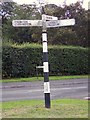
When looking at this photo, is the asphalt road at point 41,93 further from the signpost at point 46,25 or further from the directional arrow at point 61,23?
the directional arrow at point 61,23

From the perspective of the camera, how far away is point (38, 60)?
1113 inches

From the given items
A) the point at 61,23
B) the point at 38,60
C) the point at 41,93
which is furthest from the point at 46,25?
the point at 38,60

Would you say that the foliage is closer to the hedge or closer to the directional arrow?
the hedge

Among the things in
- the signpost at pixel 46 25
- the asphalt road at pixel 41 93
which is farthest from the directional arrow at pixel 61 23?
the asphalt road at pixel 41 93

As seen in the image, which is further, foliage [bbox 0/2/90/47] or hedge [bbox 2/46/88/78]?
foliage [bbox 0/2/90/47]

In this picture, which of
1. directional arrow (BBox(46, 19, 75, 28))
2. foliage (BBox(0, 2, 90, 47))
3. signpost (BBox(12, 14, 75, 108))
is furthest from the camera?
foliage (BBox(0, 2, 90, 47))

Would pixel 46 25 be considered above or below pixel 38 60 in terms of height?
above

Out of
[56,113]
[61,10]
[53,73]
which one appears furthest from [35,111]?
[61,10]

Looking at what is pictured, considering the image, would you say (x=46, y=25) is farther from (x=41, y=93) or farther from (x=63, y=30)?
(x=63, y=30)

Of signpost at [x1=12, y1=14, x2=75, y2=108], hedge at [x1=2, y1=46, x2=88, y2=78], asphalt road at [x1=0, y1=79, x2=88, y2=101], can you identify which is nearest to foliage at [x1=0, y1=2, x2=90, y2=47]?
hedge at [x1=2, y1=46, x2=88, y2=78]

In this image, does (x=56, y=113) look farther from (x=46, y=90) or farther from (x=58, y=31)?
(x=58, y=31)

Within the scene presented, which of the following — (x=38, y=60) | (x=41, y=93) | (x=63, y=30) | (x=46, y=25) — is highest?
(x=46, y=25)

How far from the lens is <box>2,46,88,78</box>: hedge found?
2733 centimetres

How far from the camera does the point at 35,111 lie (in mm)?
8211
